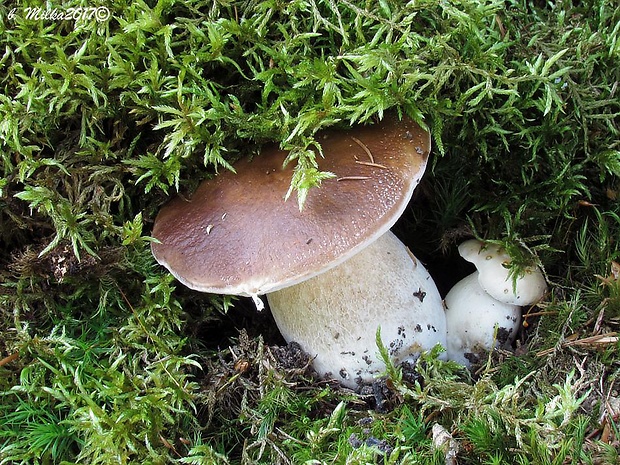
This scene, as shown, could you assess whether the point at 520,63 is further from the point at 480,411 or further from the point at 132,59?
the point at 132,59

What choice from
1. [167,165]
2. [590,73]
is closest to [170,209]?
[167,165]

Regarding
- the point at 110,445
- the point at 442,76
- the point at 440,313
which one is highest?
the point at 442,76

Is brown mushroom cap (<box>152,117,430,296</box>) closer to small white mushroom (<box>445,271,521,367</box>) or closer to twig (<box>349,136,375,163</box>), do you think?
twig (<box>349,136,375,163</box>)

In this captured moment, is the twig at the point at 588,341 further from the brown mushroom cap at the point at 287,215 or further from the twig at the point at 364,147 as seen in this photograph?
the twig at the point at 364,147

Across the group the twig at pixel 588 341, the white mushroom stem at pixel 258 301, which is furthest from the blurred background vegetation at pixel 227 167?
the white mushroom stem at pixel 258 301

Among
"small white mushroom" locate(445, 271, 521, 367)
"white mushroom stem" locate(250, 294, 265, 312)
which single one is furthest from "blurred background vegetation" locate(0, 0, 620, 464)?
"white mushroom stem" locate(250, 294, 265, 312)

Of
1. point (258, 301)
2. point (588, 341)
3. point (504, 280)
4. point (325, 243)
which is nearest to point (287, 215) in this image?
point (325, 243)
